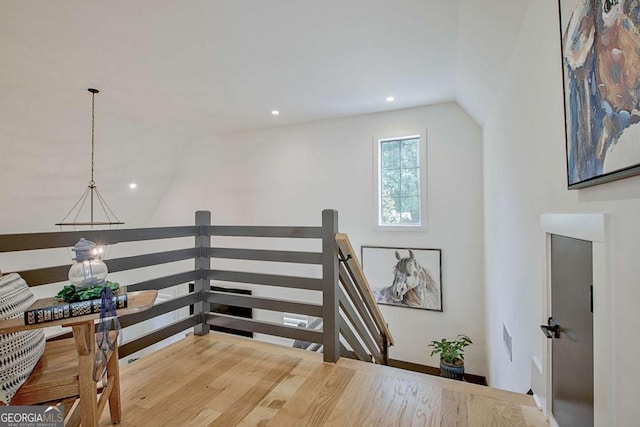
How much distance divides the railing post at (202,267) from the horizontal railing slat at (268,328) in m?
0.07

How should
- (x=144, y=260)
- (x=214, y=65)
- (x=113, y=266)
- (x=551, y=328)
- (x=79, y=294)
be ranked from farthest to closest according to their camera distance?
(x=214, y=65)
(x=144, y=260)
(x=113, y=266)
(x=551, y=328)
(x=79, y=294)

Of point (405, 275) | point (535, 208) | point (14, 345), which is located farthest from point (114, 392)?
point (405, 275)

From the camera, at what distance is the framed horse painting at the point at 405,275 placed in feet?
14.2

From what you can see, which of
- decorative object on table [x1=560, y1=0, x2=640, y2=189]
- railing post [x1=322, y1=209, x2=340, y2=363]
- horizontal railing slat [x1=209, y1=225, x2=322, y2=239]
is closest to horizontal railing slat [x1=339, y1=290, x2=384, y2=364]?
railing post [x1=322, y1=209, x2=340, y2=363]

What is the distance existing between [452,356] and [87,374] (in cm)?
388

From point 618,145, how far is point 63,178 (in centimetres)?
644

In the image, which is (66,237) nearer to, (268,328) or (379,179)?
(268,328)

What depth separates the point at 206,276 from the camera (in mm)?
2557

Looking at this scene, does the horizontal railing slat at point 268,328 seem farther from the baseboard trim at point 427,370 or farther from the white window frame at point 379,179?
the baseboard trim at point 427,370

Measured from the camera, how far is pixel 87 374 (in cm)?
121

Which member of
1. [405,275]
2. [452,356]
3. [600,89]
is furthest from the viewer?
[405,275]

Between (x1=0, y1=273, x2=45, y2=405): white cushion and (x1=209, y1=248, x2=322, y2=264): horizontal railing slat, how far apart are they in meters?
1.31

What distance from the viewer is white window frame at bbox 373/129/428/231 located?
443 centimetres

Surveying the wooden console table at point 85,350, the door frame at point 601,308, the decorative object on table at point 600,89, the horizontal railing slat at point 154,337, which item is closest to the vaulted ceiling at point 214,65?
the decorative object on table at point 600,89
